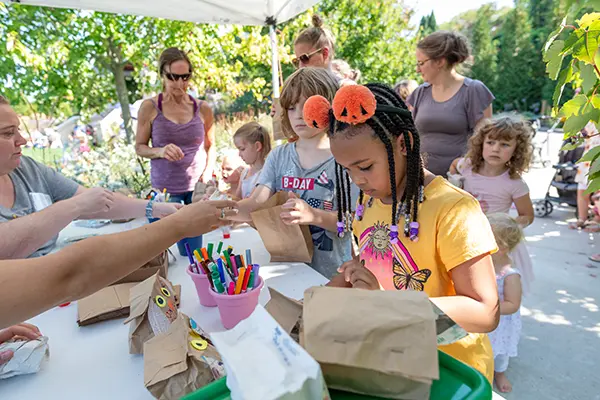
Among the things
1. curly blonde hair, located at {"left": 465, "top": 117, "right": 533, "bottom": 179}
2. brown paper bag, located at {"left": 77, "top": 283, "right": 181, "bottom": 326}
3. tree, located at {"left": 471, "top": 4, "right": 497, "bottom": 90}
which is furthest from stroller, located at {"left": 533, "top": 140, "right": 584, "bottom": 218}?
tree, located at {"left": 471, "top": 4, "right": 497, "bottom": 90}

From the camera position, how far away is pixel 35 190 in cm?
183

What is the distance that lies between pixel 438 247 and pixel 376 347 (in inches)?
25.5

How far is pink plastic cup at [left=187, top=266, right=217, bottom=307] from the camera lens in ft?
4.25

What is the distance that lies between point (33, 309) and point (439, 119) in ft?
8.45

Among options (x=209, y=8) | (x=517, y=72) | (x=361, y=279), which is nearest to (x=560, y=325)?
(x=361, y=279)

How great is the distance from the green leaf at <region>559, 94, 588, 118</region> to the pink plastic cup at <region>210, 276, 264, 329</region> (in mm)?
1000

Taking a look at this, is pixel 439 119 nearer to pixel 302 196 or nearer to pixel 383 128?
pixel 302 196

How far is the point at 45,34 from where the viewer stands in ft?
19.5

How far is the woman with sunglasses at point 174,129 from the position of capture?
2.81 m

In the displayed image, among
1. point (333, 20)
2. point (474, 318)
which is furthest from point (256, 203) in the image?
point (333, 20)

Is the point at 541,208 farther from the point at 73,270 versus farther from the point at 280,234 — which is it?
the point at 73,270

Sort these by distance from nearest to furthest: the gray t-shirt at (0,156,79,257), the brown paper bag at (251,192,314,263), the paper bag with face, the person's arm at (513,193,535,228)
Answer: the paper bag with face
the brown paper bag at (251,192,314,263)
the gray t-shirt at (0,156,79,257)
the person's arm at (513,193,535,228)

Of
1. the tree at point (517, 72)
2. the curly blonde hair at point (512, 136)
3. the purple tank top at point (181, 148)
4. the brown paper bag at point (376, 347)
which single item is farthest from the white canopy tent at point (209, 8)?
the tree at point (517, 72)

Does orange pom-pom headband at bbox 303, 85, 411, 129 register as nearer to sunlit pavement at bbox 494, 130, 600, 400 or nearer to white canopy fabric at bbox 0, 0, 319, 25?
sunlit pavement at bbox 494, 130, 600, 400
